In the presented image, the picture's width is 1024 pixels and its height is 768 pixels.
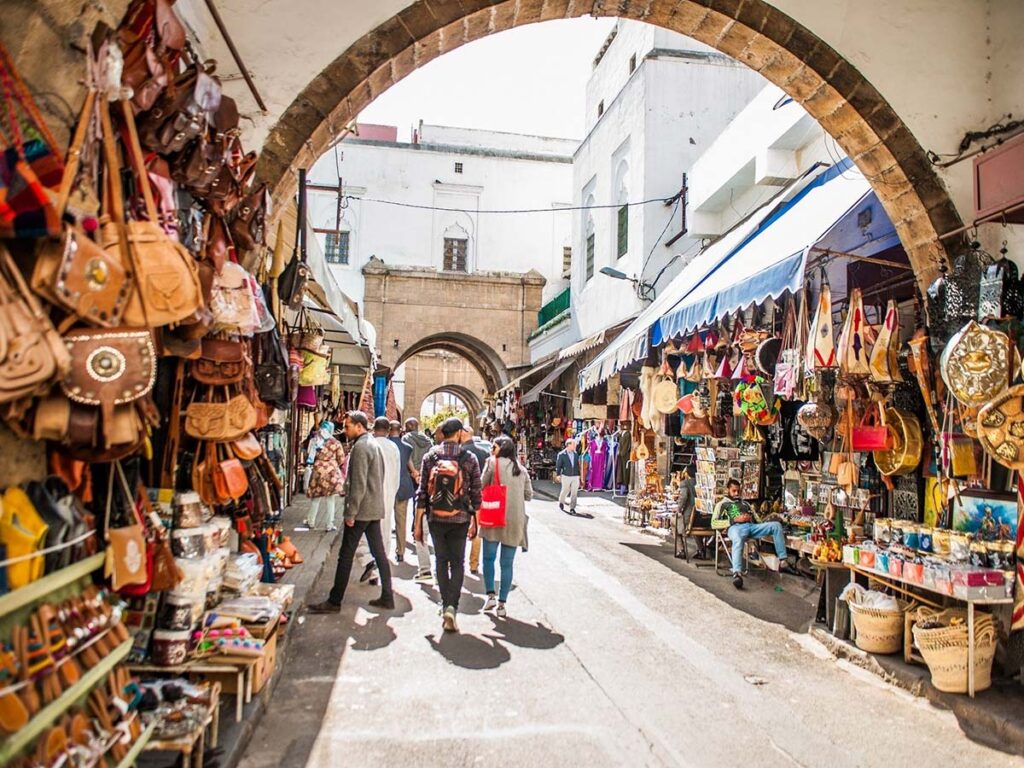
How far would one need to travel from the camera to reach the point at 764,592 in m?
7.36

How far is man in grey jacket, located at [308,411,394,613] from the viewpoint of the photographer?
6.02 m

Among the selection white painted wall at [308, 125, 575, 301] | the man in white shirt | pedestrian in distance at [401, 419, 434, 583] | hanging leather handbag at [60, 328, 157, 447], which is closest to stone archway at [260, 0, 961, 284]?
hanging leather handbag at [60, 328, 157, 447]

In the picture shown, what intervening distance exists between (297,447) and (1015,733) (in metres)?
10.6

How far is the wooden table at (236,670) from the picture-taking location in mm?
3366

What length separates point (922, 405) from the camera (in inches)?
221

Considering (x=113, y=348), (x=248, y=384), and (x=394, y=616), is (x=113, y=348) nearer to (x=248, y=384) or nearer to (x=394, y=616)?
(x=248, y=384)

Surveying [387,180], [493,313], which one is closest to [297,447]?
[493,313]

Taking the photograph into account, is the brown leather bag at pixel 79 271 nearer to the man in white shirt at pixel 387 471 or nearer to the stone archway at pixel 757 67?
the stone archway at pixel 757 67

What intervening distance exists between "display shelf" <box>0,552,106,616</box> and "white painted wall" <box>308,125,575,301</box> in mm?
24468

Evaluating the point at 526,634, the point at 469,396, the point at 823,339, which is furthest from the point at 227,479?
the point at 469,396

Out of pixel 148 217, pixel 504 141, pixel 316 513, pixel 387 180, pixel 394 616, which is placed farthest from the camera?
pixel 504 141

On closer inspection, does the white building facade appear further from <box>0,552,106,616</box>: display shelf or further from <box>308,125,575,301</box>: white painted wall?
<box>0,552,106,616</box>: display shelf

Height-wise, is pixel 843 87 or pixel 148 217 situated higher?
pixel 843 87

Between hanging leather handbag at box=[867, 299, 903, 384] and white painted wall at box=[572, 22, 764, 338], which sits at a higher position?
white painted wall at box=[572, 22, 764, 338]
